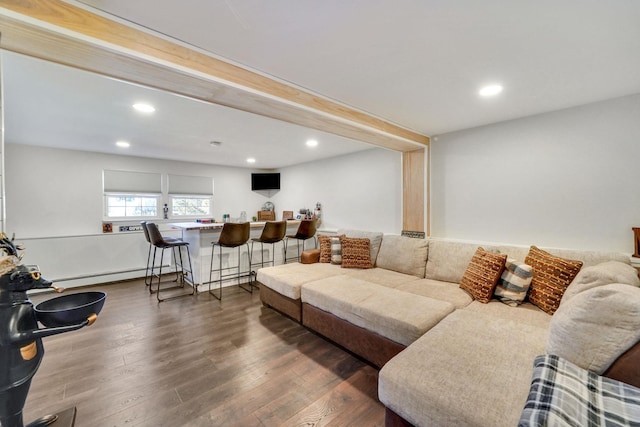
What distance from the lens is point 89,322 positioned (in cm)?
121

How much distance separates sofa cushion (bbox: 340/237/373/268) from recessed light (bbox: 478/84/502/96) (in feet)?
6.99

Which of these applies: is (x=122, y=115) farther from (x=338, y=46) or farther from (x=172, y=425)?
(x=172, y=425)

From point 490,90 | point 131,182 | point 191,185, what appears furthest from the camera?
point 191,185

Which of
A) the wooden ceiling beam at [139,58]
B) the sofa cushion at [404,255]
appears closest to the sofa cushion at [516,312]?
the sofa cushion at [404,255]

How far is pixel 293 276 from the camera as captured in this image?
2.95 metres

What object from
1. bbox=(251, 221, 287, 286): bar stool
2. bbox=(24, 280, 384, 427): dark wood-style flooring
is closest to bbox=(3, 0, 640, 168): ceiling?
bbox=(251, 221, 287, 286): bar stool

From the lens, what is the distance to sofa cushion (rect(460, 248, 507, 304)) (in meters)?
2.24

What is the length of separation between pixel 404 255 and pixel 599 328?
83.5 inches

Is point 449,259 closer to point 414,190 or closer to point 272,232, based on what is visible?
point 414,190

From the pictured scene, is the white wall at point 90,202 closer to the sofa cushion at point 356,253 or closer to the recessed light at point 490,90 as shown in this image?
the sofa cushion at point 356,253

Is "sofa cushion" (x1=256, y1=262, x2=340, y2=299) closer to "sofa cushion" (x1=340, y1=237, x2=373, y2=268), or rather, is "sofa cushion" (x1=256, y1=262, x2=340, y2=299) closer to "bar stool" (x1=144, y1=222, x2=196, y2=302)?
"sofa cushion" (x1=340, y1=237, x2=373, y2=268)

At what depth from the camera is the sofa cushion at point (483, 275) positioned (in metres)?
2.24

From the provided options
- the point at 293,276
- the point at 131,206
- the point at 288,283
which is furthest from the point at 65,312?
the point at 131,206

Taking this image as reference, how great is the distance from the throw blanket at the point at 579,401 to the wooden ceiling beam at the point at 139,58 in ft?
7.31
